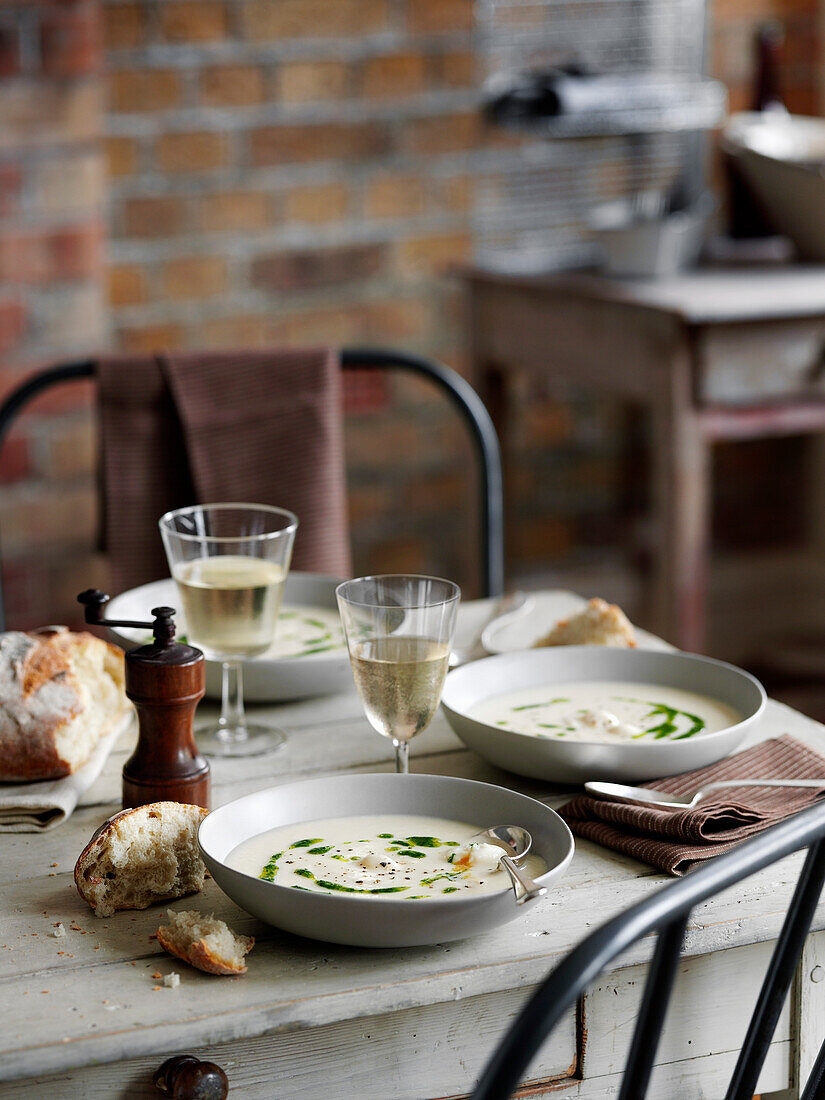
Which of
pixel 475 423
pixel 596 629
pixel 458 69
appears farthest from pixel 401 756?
pixel 458 69

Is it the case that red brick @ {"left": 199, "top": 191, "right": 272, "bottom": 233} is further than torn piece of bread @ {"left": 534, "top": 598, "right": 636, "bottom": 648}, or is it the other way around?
red brick @ {"left": 199, "top": 191, "right": 272, "bottom": 233}

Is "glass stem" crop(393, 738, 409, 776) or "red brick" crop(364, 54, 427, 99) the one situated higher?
"red brick" crop(364, 54, 427, 99)

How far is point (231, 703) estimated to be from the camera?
3.59ft

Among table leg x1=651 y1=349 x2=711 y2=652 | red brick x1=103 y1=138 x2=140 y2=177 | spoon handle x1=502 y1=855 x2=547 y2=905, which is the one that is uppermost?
red brick x1=103 y1=138 x2=140 y2=177

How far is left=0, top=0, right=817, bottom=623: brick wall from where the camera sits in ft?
6.66

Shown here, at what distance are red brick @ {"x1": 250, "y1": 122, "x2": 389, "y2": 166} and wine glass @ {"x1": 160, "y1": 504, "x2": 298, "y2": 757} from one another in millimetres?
1447

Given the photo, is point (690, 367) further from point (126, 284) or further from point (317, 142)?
point (126, 284)

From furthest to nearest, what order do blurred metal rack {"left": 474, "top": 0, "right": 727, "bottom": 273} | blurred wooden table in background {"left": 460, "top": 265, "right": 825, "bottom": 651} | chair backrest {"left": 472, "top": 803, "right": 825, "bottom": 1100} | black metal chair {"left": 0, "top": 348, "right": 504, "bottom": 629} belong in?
blurred metal rack {"left": 474, "top": 0, "right": 727, "bottom": 273} → blurred wooden table in background {"left": 460, "top": 265, "right": 825, "bottom": 651} → black metal chair {"left": 0, "top": 348, "right": 504, "bottom": 629} → chair backrest {"left": 472, "top": 803, "right": 825, "bottom": 1100}

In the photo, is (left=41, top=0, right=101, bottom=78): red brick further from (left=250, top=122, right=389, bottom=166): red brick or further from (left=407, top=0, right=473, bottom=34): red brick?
(left=407, top=0, right=473, bottom=34): red brick

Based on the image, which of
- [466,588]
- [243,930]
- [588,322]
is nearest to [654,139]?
[588,322]

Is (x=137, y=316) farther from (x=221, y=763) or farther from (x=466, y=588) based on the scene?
(x=221, y=763)

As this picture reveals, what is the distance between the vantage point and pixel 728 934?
77cm

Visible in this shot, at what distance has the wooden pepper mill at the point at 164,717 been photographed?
86cm

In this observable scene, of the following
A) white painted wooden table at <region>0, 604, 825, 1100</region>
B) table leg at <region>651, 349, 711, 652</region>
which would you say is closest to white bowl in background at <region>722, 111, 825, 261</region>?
table leg at <region>651, 349, 711, 652</region>
